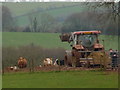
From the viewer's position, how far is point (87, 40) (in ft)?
78.5

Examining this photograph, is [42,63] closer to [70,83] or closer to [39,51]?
[39,51]

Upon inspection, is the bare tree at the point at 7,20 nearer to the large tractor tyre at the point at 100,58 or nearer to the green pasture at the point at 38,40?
the green pasture at the point at 38,40

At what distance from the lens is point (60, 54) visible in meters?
27.4

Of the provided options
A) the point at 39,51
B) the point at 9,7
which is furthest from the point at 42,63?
the point at 9,7

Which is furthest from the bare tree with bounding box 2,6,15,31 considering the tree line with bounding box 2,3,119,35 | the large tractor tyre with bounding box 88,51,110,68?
the large tractor tyre with bounding box 88,51,110,68

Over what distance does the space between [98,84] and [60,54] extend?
1445 cm

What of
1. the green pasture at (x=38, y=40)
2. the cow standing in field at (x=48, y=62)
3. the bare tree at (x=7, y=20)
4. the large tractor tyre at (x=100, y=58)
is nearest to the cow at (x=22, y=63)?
the cow standing in field at (x=48, y=62)

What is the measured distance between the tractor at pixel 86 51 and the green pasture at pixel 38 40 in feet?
6.05

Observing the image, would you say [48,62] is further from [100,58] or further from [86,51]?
[100,58]

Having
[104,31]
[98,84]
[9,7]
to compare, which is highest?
[9,7]

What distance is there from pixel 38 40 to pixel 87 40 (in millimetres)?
6867

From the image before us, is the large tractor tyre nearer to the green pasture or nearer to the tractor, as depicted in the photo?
the tractor

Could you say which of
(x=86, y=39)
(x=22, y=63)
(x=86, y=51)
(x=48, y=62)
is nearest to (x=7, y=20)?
(x=22, y=63)

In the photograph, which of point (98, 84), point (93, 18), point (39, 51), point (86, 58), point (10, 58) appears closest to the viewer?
point (98, 84)
